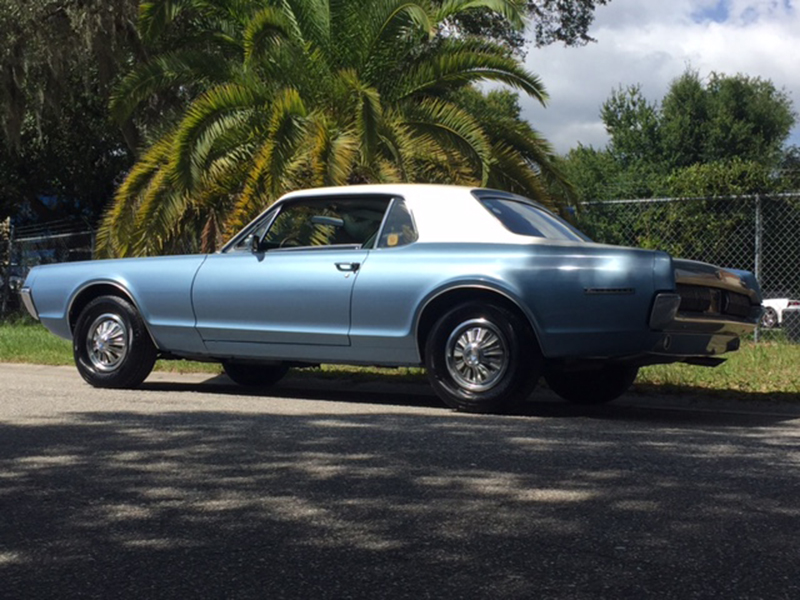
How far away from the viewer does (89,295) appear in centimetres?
1001

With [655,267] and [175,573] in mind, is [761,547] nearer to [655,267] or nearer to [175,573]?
[175,573]

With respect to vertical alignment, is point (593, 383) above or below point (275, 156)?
below

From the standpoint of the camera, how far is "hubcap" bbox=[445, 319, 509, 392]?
8141 millimetres

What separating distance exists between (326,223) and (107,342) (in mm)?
2037

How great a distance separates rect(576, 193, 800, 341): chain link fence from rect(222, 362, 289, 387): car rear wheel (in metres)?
5.64

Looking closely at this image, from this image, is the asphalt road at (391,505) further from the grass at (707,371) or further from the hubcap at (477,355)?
the grass at (707,371)

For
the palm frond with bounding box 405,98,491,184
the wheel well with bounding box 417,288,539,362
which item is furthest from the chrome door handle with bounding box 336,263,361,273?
the palm frond with bounding box 405,98,491,184

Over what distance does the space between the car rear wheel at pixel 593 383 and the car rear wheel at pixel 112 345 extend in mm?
3177

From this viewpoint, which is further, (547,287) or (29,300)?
(29,300)

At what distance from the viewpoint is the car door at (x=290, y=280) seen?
883cm

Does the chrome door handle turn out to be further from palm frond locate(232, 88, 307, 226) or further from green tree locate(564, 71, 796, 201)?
green tree locate(564, 71, 796, 201)

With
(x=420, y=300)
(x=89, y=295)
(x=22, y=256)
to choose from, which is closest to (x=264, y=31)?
(x=89, y=295)

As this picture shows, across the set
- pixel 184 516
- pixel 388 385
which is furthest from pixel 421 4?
pixel 184 516

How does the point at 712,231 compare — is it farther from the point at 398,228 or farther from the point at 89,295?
the point at 89,295
